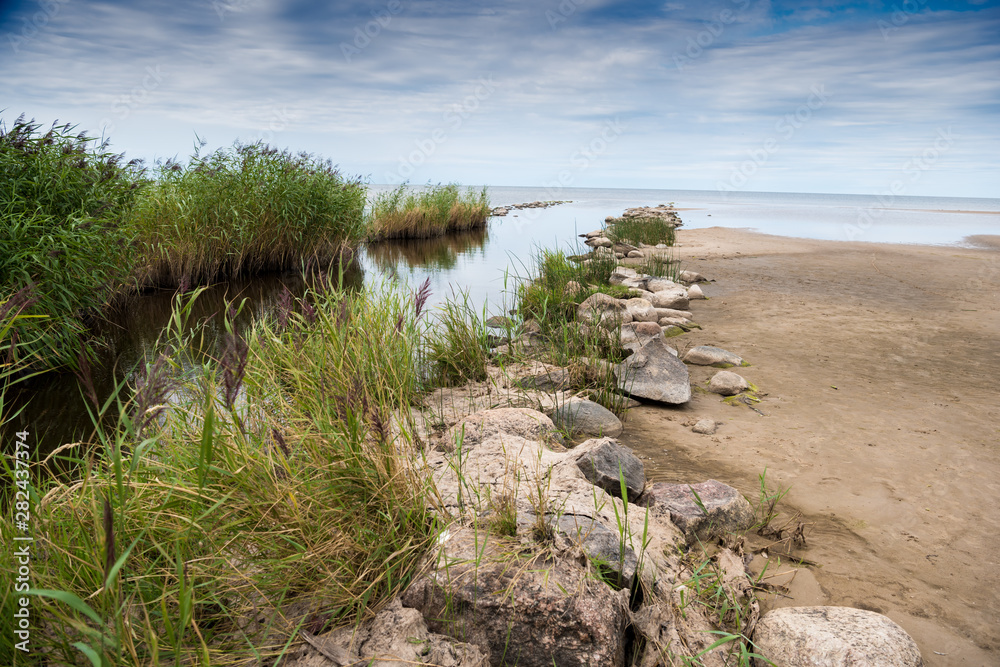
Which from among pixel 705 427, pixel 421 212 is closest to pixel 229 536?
pixel 705 427

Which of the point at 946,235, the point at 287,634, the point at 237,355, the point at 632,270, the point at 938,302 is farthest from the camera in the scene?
the point at 946,235

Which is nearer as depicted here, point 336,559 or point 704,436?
point 336,559

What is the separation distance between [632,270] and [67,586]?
931cm

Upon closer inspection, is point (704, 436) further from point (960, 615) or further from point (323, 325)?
point (323, 325)

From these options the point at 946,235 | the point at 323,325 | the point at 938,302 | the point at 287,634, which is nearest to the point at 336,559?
the point at 287,634

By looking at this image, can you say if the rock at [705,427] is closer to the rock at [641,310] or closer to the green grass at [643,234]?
the rock at [641,310]

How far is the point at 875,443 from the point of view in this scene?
381 centimetres

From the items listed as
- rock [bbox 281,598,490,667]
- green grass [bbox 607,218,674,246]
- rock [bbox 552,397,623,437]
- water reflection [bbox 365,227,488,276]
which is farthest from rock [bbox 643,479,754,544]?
green grass [bbox 607,218,674,246]

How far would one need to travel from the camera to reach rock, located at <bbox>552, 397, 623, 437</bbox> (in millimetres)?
3887

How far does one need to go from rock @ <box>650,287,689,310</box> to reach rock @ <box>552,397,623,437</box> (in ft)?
13.5

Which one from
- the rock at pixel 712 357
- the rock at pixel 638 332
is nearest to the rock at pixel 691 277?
the rock at pixel 638 332

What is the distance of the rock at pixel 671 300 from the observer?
7.83 meters

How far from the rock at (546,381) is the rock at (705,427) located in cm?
→ 106

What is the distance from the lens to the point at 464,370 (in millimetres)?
4891
